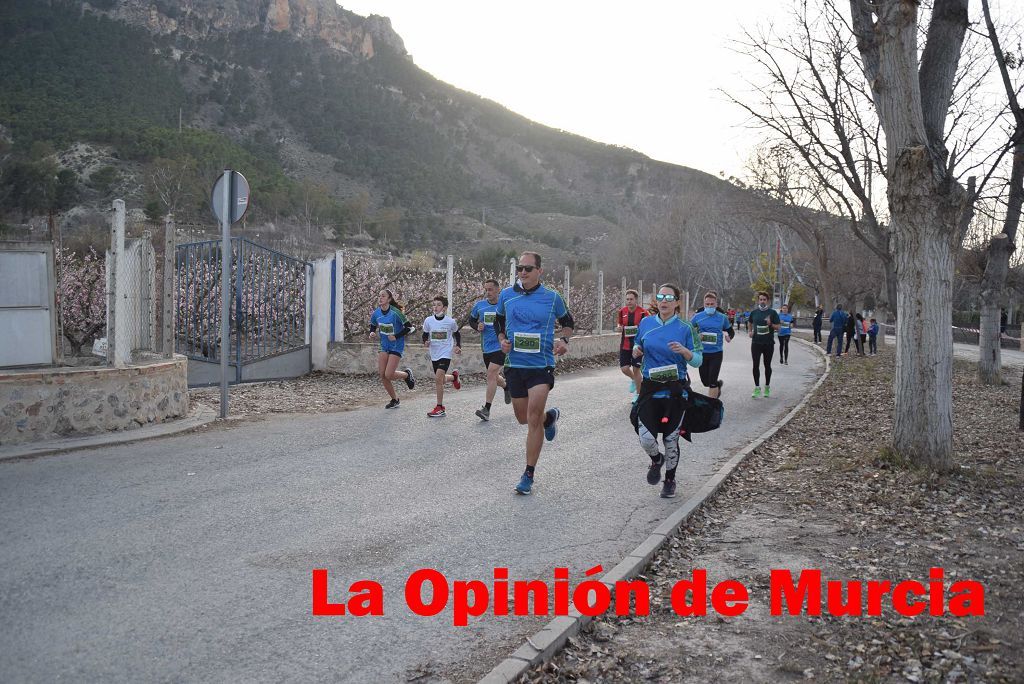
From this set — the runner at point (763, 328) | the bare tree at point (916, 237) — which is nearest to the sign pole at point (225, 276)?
the bare tree at point (916, 237)

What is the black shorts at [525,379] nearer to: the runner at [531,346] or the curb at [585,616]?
the runner at [531,346]

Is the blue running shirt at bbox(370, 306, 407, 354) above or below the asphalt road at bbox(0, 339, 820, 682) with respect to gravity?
above

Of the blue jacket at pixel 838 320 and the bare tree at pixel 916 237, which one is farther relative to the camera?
the blue jacket at pixel 838 320

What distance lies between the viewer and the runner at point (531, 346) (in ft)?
23.8

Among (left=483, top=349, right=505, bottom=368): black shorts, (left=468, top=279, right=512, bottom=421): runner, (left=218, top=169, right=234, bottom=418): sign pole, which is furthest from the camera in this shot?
(left=483, top=349, right=505, bottom=368): black shorts

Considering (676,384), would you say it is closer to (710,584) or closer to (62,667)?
(710,584)

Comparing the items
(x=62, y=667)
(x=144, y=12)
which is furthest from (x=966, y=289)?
(x=144, y=12)

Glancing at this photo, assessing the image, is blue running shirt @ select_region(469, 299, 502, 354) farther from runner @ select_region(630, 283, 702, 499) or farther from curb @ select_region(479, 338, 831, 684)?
runner @ select_region(630, 283, 702, 499)

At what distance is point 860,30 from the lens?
28.9 feet

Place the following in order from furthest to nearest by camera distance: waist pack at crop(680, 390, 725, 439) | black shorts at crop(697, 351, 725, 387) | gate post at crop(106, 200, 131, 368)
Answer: black shorts at crop(697, 351, 725, 387), gate post at crop(106, 200, 131, 368), waist pack at crop(680, 390, 725, 439)

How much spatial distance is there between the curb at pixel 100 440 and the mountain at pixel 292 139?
41.7 metres

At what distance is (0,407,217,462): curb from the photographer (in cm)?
817

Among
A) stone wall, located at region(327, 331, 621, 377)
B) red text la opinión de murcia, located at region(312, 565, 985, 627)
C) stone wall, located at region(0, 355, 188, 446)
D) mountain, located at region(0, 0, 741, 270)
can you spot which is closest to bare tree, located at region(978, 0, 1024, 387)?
stone wall, located at region(327, 331, 621, 377)

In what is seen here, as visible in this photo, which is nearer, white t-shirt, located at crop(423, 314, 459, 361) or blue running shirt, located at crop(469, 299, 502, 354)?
blue running shirt, located at crop(469, 299, 502, 354)
